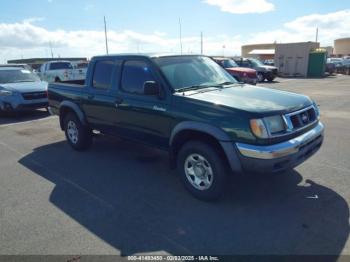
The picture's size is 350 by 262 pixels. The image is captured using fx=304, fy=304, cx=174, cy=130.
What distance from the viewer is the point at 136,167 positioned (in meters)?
5.23

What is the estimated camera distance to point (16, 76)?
1116cm

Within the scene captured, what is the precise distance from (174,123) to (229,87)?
110 cm

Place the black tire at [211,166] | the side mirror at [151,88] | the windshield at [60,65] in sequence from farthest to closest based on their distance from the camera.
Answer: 1. the windshield at [60,65]
2. the side mirror at [151,88]
3. the black tire at [211,166]

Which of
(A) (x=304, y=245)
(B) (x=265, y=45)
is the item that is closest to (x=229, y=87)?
(A) (x=304, y=245)

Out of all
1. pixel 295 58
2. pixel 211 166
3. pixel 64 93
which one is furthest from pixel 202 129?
pixel 295 58

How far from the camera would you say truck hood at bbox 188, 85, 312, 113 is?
355cm

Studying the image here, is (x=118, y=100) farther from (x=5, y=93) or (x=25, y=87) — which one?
(x=5, y=93)

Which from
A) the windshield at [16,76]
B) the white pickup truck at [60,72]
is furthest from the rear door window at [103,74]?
the white pickup truck at [60,72]

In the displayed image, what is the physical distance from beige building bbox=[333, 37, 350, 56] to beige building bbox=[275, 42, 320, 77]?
80.0 m

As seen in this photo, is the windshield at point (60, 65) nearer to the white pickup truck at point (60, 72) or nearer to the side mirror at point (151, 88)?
the white pickup truck at point (60, 72)

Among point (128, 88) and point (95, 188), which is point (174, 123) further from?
point (95, 188)

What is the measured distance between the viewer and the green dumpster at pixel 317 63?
2819 cm

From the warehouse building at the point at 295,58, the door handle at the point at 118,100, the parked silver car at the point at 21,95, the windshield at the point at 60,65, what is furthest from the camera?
the warehouse building at the point at 295,58

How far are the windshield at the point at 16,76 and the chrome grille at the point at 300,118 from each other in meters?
10.2
